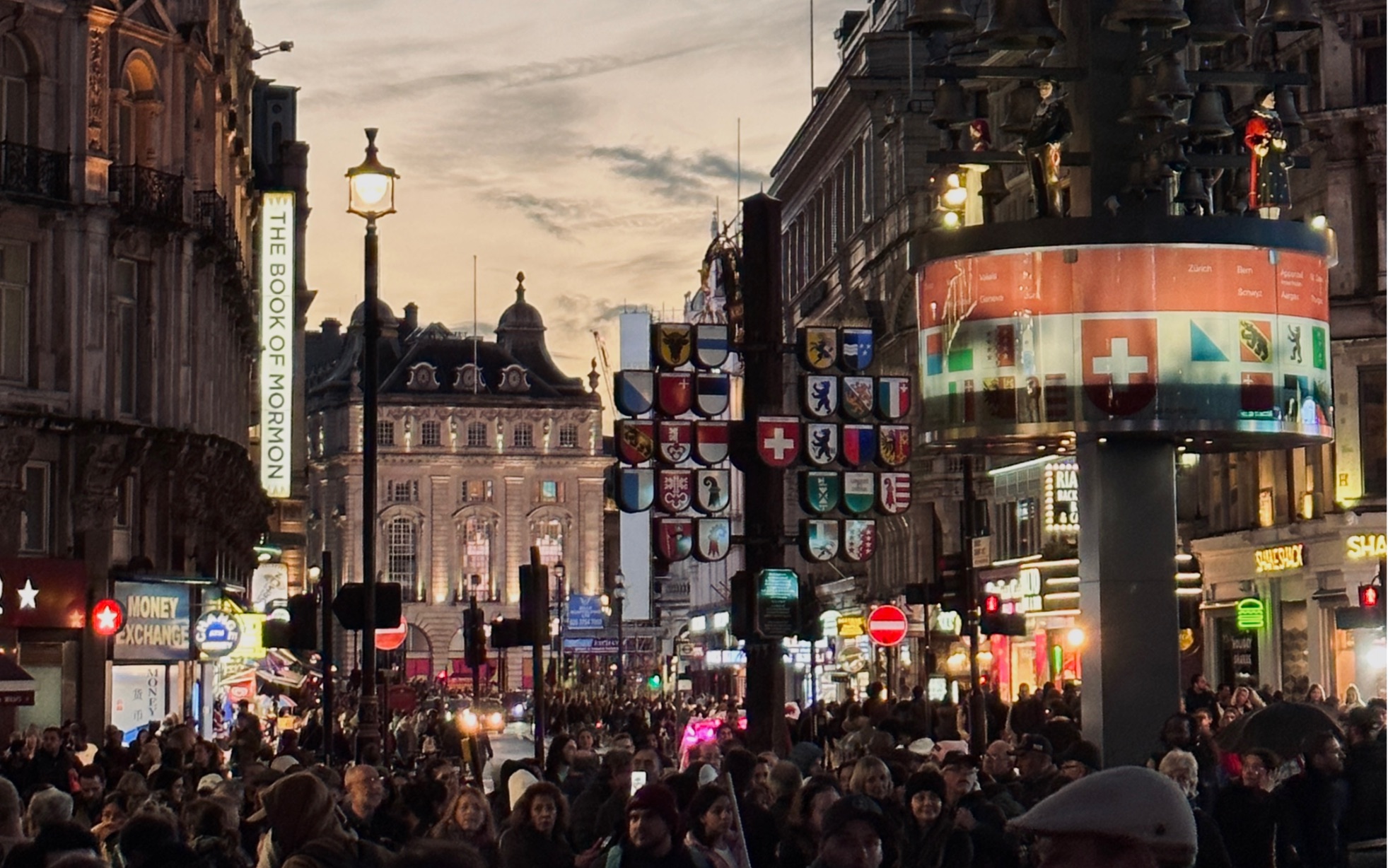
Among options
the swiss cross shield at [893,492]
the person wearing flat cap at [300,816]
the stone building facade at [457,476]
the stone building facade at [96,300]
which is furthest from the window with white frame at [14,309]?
the stone building facade at [457,476]

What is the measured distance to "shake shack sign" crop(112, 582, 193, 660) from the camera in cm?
4025

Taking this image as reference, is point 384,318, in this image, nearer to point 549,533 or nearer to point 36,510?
point 549,533

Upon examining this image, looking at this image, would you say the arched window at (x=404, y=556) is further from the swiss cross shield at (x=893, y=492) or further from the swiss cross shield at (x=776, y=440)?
the swiss cross shield at (x=776, y=440)

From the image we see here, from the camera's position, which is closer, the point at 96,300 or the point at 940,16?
the point at 940,16

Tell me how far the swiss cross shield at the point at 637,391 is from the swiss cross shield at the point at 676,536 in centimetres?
129

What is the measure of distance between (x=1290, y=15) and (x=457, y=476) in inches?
6175

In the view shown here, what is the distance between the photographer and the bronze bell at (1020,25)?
1869cm

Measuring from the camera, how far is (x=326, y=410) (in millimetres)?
176250

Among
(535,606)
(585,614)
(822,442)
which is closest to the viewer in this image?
(535,606)

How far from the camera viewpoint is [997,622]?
33.3 m

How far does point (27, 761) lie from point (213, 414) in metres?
23.0

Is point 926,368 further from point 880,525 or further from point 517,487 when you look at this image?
point 517,487

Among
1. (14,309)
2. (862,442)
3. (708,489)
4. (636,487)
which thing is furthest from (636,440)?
(14,309)

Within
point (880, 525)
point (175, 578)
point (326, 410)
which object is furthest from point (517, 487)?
point (175, 578)
